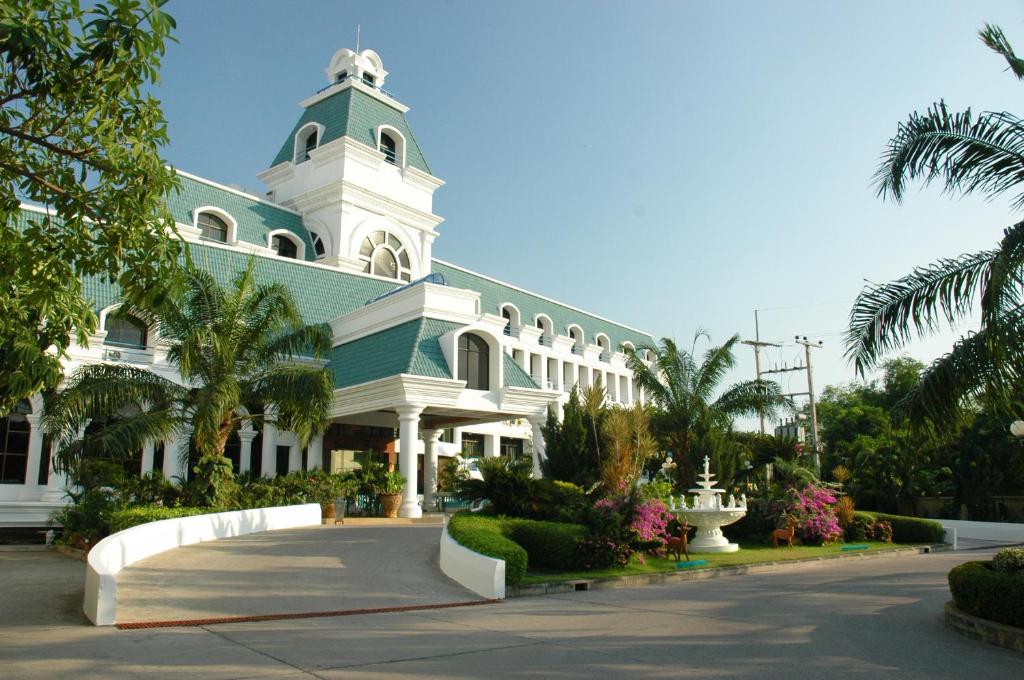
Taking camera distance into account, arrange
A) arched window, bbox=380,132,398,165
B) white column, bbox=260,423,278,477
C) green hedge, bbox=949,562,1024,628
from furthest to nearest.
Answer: arched window, bbox=380,132,398,165 < white column, bbox=260,423,278,477 < green hedge, bbox=949,562,1024,628

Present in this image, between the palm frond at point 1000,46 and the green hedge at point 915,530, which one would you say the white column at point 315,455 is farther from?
the palm frond at point 1000,46

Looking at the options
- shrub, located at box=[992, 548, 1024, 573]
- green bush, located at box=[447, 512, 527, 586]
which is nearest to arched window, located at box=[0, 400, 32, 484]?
green bush, located at box=[447, 512, 527, 586]

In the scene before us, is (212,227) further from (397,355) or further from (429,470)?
(429,470)

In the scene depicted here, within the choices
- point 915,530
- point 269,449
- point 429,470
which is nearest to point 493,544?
point 429,470

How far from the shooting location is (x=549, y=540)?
47.3ft

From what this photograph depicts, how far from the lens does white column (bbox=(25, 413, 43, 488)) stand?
22.7 meters

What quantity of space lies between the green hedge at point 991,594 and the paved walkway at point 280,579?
6.32 m

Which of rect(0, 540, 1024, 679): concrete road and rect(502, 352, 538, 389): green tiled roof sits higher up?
rect(502, 352, 538, 389): green tiled roof

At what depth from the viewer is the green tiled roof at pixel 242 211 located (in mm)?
30750

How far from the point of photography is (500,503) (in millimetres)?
16656

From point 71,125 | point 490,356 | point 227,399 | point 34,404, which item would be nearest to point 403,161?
point 490,356

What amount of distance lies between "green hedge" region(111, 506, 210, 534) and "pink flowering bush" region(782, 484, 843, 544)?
48.1 feet

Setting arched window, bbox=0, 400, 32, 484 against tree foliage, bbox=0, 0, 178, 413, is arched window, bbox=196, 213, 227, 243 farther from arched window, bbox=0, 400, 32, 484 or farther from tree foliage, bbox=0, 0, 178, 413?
tree foliage, bbox=0, 0, 178, 413

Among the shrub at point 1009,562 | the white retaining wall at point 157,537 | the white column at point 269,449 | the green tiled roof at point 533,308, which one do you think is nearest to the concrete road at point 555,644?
the white retaining wall at point 157,537
